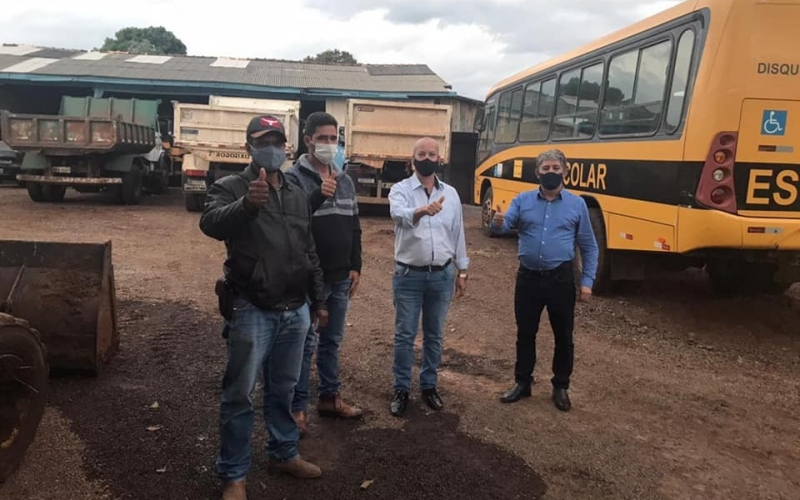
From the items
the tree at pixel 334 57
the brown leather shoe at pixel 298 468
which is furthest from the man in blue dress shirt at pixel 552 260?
the tree at pixel 334 57

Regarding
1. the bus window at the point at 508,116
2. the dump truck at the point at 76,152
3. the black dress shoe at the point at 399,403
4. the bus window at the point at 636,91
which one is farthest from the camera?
the dump truck at the point at 76,152

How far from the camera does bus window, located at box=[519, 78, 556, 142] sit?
9.43 m

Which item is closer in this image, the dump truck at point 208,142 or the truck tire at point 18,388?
the truck tire at point 18,388

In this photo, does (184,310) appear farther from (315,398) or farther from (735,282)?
(735,282)

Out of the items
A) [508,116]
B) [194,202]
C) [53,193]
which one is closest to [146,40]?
[53,193]

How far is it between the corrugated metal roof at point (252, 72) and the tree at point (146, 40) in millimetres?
25174

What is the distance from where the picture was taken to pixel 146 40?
4881cm

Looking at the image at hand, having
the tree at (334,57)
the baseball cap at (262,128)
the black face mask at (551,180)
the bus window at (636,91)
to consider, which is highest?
the tree at (334,57)

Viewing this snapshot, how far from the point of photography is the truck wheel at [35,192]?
14015 mm

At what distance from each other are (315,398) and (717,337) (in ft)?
13.6

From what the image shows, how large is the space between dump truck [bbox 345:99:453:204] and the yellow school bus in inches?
245

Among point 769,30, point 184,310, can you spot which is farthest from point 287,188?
point 769,30

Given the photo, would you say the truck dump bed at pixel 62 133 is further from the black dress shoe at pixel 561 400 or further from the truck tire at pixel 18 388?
the black dress shoe at pixel 561 400

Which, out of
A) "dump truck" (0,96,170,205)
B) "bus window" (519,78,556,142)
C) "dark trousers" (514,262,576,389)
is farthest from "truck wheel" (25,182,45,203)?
"dark trousers" (514,262,576,389)
